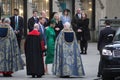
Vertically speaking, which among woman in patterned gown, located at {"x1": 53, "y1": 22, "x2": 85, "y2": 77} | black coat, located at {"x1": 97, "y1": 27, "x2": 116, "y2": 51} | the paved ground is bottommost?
the paved ground

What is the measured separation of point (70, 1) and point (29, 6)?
10.1 ft

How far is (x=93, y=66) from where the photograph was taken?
1955 cm

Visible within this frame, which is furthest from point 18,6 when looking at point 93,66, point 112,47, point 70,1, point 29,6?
point 112,47

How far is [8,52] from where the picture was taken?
16.7 metres

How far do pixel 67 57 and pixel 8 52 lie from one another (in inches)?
71.4

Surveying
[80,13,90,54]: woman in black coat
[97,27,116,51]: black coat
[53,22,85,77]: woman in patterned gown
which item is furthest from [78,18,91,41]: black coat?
[53,22,85,77]: woman in patterned gown

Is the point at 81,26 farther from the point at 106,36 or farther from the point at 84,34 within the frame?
the point at 106,36

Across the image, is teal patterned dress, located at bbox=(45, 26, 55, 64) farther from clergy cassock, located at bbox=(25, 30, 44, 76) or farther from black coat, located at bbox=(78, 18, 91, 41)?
black coat, located at bbox=(78, 18, 91, 41)

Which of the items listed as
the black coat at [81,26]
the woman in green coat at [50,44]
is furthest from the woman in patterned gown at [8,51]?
the black coat at [81,26]

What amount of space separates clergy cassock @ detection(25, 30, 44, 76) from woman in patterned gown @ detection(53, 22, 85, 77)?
1.54ft

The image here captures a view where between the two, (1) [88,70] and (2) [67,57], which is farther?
(1) [88,70]

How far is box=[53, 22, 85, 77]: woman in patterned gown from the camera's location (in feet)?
53.9

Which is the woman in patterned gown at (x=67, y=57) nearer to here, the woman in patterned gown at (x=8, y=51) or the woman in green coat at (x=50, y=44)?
the woman in green coat at (x=50, y=44)

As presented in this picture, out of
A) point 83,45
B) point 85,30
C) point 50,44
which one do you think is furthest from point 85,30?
point 50,44
